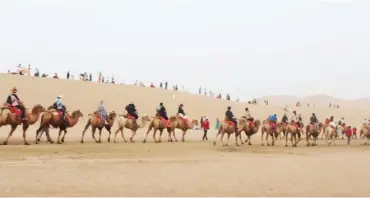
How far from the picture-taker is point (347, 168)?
14.8 m

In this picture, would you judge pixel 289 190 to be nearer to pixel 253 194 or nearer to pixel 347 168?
pixel 253 194

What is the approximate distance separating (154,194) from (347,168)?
7.15 m

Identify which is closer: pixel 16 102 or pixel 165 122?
pixel 16 102

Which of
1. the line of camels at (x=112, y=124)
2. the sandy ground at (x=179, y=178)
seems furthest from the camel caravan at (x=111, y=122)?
the sandy ground at (x=179, y=178)

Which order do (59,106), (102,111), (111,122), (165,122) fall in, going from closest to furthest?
(59,106), (102,111), (111,122), (165,122)

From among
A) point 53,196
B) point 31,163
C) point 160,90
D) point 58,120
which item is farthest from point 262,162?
point 160,90

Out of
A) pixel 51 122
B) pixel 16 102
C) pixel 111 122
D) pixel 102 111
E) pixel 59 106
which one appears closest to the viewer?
pixel 16 102

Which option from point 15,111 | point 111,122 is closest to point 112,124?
point 111,122

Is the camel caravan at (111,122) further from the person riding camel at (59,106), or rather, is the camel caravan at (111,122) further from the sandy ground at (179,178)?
the sandy ground at (179,178)

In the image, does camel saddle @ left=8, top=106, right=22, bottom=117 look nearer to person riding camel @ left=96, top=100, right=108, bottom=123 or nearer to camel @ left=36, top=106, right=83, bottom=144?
camel @ left=36, top=106, right=83, bottom=144

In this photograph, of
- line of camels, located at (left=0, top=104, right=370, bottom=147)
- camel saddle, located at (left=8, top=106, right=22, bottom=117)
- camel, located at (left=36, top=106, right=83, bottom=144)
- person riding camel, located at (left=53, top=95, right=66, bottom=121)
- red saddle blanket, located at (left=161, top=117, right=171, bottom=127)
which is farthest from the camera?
red saddle blanket, located at (left=161, top=117, right=171, bottom=127)

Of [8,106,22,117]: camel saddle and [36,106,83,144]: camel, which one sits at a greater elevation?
[8,106,22,117]: camel saddle

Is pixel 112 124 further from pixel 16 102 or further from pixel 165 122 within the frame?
pixel 16 102

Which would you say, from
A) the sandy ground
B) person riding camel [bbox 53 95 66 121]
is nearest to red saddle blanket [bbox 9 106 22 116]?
person riding camel [bbox 53 95 66 121]
